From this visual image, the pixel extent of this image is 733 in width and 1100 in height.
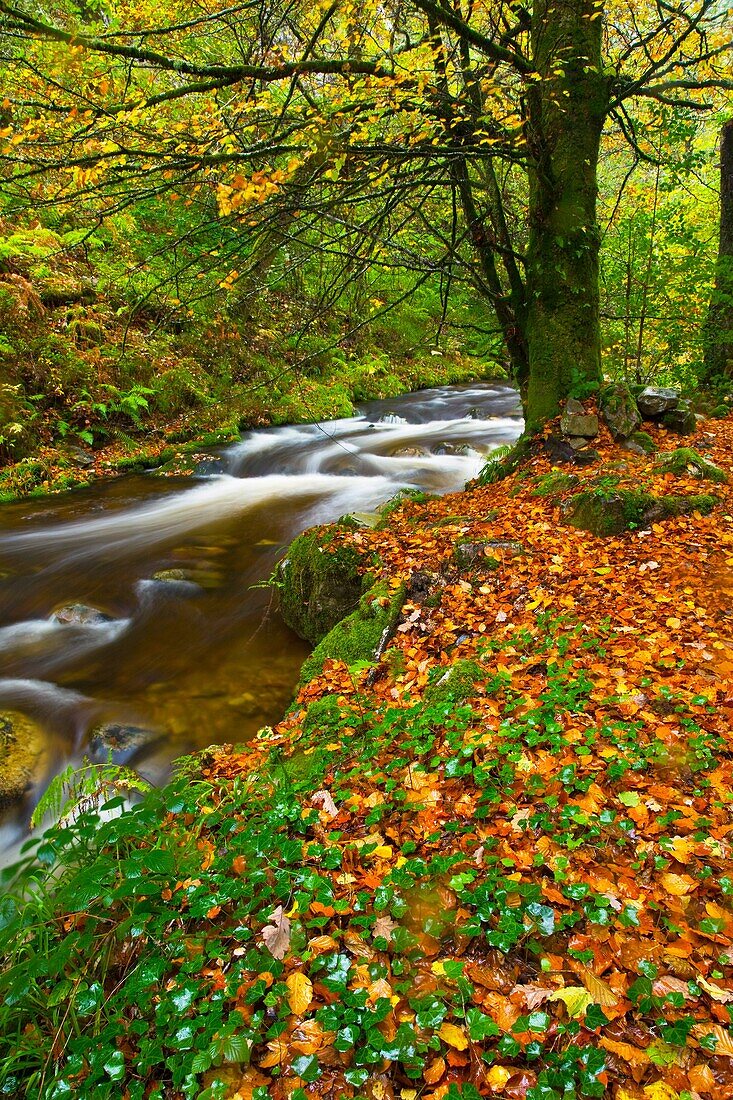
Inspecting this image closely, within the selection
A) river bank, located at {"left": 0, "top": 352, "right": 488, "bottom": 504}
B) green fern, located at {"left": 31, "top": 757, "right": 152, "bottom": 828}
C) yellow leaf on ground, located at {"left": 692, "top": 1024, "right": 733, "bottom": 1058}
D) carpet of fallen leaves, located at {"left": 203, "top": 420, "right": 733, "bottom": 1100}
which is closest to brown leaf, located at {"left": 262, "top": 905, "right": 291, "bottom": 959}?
carpet of fallen leaves, located at {"left": 203, "top": 420, "right": 733, "bottom": 1100}

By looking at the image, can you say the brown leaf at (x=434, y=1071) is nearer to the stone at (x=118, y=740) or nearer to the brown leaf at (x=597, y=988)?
the brown leaf at (x=597, y=988)

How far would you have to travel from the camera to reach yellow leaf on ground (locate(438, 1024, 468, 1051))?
1.70m

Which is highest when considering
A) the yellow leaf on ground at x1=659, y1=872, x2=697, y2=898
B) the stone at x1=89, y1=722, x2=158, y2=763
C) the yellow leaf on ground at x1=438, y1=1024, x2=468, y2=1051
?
the yellow leaf on ground at x1=659, y1=872, x2=697, y2=898

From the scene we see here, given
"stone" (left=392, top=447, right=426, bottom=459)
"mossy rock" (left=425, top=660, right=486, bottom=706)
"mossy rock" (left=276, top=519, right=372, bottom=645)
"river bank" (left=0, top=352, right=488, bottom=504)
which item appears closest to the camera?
"mossy rock" (left=425, top=660, right=486, bottom=706)

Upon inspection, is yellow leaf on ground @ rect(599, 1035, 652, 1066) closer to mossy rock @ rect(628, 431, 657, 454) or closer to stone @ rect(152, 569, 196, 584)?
mossy rock @ rect(628, 431, 657, 454)

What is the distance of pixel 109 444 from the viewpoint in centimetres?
1056

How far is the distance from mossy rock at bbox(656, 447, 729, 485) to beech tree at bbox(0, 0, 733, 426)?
1290mm

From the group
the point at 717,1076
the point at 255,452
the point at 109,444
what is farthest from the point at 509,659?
A: the point at 109,444

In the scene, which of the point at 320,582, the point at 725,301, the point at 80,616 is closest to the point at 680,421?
the point at 725,301

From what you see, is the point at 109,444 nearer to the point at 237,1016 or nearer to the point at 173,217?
the point at 173,217

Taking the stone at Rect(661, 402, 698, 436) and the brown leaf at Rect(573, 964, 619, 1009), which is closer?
the brown leaf at Rect(573, 964, 619, 1009)

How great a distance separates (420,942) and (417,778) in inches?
31.6

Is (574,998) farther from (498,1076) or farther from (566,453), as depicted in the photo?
(566,453)

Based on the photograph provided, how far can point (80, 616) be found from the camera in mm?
6090
